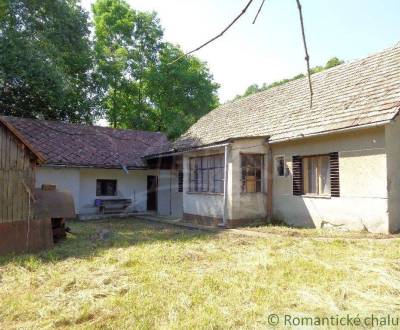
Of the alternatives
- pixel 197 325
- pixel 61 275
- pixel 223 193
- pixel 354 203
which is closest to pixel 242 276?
pixel 197 325

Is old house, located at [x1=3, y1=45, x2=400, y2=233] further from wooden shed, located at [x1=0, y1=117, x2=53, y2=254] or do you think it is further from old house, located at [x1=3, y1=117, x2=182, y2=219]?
wooden shed, located at [x1=0, y1=117, x2=53, y2=254]

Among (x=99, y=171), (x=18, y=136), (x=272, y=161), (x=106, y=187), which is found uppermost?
(x=18, y=136)

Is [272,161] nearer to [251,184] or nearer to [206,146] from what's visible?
[251,184]

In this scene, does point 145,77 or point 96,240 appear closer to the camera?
point 96,240

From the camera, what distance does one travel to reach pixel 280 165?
528 inches

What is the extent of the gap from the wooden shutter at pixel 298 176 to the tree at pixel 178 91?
19.8 m

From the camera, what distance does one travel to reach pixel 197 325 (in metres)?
4.16

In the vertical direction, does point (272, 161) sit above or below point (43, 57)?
below

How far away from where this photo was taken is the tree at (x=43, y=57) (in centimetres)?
2038

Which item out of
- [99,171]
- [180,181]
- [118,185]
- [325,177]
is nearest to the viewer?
[325,177]

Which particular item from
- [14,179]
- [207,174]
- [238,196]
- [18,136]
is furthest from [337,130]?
[14,179]

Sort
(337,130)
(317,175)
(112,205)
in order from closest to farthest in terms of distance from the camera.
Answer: (337,130) < (317,175) < (112,205)

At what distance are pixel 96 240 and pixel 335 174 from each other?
23.9ft

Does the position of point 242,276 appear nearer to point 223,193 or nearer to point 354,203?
point 354,203
